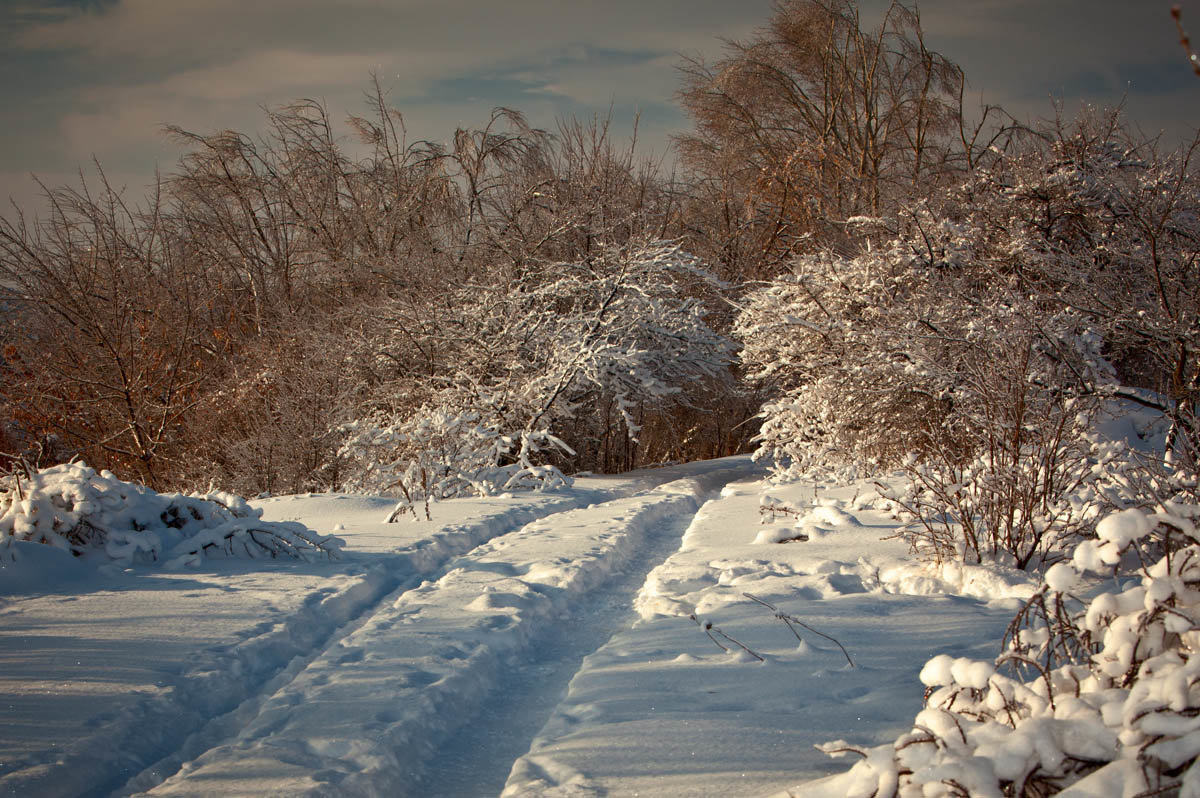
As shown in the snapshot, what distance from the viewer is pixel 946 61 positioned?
22766mm

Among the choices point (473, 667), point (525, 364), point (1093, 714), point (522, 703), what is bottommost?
point (522, 703)

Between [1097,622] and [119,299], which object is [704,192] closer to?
[119,299]

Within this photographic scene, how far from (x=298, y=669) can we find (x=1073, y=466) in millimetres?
5241

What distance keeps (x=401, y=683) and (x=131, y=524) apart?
12.3ft

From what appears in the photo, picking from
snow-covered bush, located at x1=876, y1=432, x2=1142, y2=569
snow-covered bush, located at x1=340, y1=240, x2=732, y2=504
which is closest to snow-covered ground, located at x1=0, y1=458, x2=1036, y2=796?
snow-covered bush, located at x1=876, y1=432, x2=1142, y2=569

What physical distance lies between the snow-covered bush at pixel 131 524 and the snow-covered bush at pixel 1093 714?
5362 mm

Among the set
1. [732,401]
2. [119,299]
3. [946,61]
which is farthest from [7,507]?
[946,61]

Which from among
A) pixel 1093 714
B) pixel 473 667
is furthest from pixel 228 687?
pixel 1093 714

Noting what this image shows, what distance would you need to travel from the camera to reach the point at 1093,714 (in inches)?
81.3

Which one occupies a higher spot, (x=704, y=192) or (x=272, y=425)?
(x=704, y=192)

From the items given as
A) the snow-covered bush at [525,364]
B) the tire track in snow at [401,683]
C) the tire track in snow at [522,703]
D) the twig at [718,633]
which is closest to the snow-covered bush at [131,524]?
the tire track in snow at [401,683]

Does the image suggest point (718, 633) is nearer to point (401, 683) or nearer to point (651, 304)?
point (401, 683)

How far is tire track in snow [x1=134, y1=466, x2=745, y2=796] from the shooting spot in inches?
122

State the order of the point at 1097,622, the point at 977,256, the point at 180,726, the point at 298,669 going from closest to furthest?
→ the point at 1097,622
the point at 180,726
the point at 298,669
the point at 977,256
